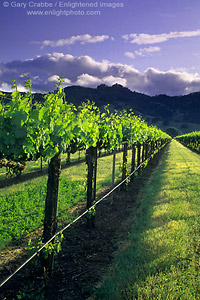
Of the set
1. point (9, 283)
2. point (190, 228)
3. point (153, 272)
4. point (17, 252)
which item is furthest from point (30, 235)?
point (190, 228)

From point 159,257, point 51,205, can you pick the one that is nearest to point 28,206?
point 51,205

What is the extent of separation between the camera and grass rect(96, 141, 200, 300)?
408 cm

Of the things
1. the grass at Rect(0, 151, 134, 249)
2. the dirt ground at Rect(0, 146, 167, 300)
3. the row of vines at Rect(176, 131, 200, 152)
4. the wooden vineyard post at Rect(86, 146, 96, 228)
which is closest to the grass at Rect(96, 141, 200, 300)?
the dirt ground at Rect(0, 146, 167, 300)

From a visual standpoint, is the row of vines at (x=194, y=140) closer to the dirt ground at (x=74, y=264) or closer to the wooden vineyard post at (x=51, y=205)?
the dirt ground at (x=74, y=264)

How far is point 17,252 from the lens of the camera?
5684mm

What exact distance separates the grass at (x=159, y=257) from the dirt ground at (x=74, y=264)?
1.02 ft

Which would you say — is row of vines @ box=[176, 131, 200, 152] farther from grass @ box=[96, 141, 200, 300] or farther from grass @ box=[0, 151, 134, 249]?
grass @ box=[96, 141, 200, 300]

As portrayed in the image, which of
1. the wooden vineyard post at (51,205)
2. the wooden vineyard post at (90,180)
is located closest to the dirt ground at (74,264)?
the wooden vineyard post at (90,180)

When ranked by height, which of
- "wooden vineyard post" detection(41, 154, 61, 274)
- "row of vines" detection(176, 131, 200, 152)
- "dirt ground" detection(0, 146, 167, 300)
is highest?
"row of vines" detection(176, 131, 200, 152)

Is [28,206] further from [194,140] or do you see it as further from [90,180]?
[194,140]

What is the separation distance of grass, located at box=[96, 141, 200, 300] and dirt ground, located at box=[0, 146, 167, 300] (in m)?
0.31

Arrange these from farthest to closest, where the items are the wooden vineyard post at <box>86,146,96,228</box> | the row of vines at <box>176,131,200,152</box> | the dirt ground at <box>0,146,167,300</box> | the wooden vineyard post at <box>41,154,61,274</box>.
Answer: the row of vines at <box>176,131,200,152</box>
the wooden vineyard post at <box>86,146,96,228</box>
the wooden vineyard post at <box>41,154,61,274</box>
the dirt ground at <box>0,146,167,300</box>

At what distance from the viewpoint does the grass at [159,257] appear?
13.4 feet

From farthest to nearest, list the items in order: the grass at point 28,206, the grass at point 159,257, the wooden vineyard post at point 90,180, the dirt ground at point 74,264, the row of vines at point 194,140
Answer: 1. the row of vines at point 194,140
2. the wooden vineyard post at point 90,180
3. the grass at point 28,206
4. the dirt ground at point 74,264
5. the grass at point 159,257
